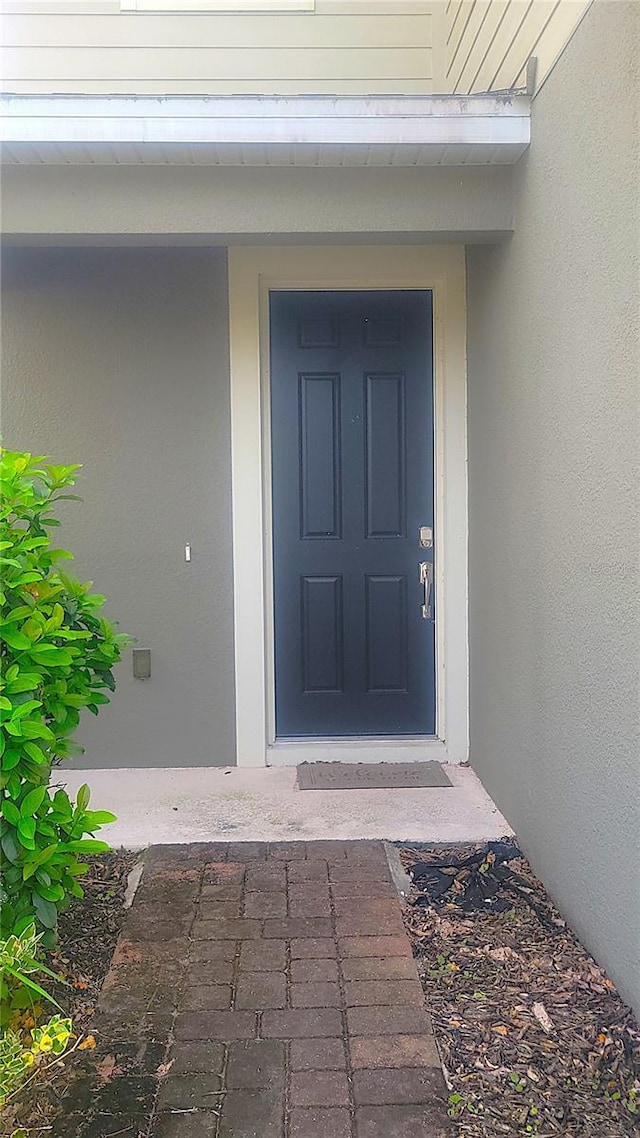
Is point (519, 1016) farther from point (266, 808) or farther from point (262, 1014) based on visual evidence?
point (266, 808)

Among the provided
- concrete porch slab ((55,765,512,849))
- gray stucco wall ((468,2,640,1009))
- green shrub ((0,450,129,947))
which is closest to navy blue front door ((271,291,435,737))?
concrete porch slab ((55,765,512,849))

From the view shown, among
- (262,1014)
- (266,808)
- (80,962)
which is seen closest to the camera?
(262,1014)

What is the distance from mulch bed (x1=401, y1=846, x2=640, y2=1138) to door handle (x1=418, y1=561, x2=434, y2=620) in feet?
5.14

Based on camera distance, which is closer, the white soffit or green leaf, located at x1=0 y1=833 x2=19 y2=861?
green leaf, located at x1=0 y1=833 x2=19 y2=861

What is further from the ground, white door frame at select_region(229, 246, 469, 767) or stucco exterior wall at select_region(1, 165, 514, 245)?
stucco exterior wall at select_region(1, 165, 514, 245)

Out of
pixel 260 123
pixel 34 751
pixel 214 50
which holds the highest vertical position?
pixel 214 50

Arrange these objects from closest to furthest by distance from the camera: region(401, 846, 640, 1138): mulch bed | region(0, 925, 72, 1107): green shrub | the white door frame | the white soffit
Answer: region(0, 925, 72, 1107): green shrub → region(401, 846, 640, 1138): mulch bed → the white soffit → the white door frame

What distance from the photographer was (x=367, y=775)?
14.3 ft

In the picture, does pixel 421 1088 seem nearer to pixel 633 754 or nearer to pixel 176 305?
pixel 633 754

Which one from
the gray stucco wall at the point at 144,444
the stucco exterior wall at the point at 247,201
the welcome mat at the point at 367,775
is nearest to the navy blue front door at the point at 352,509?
the welcome mat at the point at 367,775

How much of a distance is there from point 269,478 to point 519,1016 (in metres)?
2.77

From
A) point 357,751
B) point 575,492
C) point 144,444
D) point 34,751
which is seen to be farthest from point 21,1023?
point 144,444

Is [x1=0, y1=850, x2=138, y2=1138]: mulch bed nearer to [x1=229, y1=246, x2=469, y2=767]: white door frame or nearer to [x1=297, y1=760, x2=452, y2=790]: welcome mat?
[x1=297, y1=760, x2=452, y2=790]: welcome mat

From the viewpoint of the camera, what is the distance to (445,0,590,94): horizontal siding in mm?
2830
